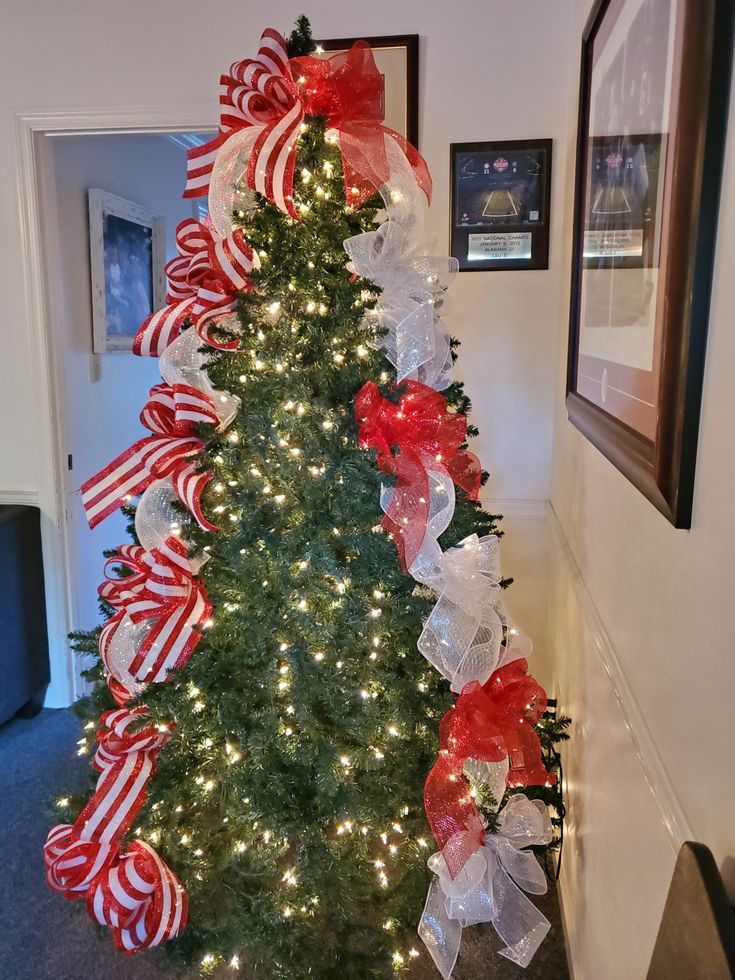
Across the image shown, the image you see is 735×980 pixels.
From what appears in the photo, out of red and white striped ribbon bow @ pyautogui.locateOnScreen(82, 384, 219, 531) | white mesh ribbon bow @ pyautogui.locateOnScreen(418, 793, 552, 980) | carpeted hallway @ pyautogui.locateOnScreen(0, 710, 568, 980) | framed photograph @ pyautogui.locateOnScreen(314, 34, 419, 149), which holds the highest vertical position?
framed photograph @ pyautogui.locateOnScreen(314, 34, 419, 149)

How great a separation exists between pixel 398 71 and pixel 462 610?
1598 millimetres

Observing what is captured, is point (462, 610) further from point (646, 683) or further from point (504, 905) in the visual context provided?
point (504, 905)

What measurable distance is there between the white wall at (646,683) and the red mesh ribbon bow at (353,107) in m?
0.67

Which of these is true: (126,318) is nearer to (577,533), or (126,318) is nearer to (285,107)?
(285,107)

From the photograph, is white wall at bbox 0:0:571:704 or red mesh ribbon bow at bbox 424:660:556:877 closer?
red mesh ribbon bow at bbox 424:660:556:877

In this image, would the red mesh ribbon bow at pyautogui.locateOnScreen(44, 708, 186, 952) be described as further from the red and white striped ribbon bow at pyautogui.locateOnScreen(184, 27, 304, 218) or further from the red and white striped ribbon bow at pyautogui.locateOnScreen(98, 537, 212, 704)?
the red and white striped ribbon bow at pyautogui.locateOnScreen(184, 27, 304, 218)

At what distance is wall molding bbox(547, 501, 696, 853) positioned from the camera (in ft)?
2.34

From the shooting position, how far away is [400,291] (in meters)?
1.20

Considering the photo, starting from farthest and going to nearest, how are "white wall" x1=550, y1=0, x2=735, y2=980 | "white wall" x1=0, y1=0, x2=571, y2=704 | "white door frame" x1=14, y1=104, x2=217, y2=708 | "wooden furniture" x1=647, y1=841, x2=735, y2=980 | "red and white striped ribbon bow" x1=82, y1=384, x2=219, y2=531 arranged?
"white door frame" x1=14, y1=104, x2=217, y2=708 < "white wall" x1=0, y1=0, x2=571, y2=704 < "red and white striped ribbon bow" x1=82, y1=384, x2=219, y2=531 < "white wall" x1=550, y1=0, x2=735, y2=980 < "wooden furniture" x1=647, y1=841, x2=735, y2=980

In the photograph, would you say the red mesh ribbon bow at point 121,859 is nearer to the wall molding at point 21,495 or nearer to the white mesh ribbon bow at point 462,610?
the white mesh ribbon bow at point 462,610

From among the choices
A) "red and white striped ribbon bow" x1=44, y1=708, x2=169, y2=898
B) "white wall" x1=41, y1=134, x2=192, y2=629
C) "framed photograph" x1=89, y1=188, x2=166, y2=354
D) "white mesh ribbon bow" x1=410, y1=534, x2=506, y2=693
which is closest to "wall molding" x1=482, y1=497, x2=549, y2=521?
"white mesh ribbon bow" x1=410, y1=534, x2=506, y2=693

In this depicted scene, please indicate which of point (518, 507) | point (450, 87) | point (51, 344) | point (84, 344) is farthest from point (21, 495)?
point (450, 87)

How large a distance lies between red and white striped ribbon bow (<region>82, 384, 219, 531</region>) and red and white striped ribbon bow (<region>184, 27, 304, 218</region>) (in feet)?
1.27

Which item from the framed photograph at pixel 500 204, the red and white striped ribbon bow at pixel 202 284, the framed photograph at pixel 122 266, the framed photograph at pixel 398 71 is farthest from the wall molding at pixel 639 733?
the framed photograph at pixel 122 266
